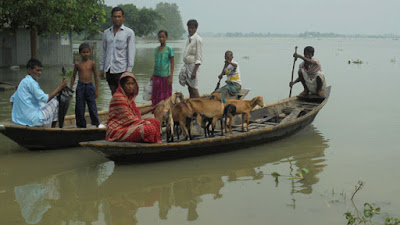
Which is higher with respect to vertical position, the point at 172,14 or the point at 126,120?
the point at 172,14

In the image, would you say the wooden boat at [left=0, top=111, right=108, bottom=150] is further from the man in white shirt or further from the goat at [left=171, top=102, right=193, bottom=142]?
the man in white shirt

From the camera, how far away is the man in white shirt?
7605mm

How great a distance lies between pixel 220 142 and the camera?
257 inches

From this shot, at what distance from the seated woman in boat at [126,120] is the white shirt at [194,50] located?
215 centimetres

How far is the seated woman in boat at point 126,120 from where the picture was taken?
564 cm

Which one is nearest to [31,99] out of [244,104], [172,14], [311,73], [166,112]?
[166,112]

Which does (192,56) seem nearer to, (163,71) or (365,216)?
(163,71)

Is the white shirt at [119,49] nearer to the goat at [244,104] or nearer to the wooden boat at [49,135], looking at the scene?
the wooden boat at [49,135]

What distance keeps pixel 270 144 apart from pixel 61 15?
8763mm

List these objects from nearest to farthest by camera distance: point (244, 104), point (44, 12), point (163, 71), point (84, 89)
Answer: point (84, 89)
point (244, 104)
point (163, 71)
point (44, 12)

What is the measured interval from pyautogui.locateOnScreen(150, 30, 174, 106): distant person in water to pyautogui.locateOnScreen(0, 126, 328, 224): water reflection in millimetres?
1574

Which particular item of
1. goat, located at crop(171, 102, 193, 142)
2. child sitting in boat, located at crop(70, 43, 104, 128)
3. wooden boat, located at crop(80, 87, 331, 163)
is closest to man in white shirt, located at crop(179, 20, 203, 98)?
wooden boat, located at crop(80, 87, 331, 163)

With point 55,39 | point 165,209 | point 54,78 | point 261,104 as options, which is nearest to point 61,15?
point 54,78

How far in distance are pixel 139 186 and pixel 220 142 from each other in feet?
5.08
